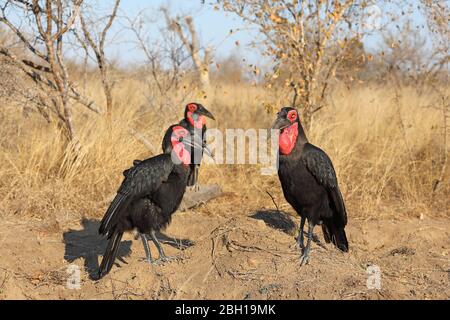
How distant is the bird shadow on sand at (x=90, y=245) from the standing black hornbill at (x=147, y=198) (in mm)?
354

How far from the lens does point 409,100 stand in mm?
9680

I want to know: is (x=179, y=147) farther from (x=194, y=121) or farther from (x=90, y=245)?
(x=194, y=121)

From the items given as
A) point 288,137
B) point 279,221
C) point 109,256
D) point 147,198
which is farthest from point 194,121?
point 109,256

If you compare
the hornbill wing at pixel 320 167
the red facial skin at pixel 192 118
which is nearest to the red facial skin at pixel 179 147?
the hornbill wing at pixel 320 167

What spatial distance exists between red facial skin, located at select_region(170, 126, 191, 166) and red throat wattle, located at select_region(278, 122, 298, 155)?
0.70 meters

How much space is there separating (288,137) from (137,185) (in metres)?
1.11

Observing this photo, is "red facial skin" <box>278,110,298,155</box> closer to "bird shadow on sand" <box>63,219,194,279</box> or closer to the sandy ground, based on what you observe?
the sandy ground

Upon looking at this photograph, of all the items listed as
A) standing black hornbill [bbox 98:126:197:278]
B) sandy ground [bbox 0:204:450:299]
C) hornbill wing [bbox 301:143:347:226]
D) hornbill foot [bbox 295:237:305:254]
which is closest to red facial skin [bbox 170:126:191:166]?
standing black hornbill [bbox 98:126:197:278]

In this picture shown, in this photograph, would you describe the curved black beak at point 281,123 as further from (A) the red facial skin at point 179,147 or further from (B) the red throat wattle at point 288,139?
(A) the red facial skin at point 179,147

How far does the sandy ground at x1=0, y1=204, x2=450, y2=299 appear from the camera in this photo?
3855mm

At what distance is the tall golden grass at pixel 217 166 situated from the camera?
19.7ft

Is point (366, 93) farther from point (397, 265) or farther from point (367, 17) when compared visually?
point (397, 265)

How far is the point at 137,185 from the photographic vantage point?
429 centimetres
